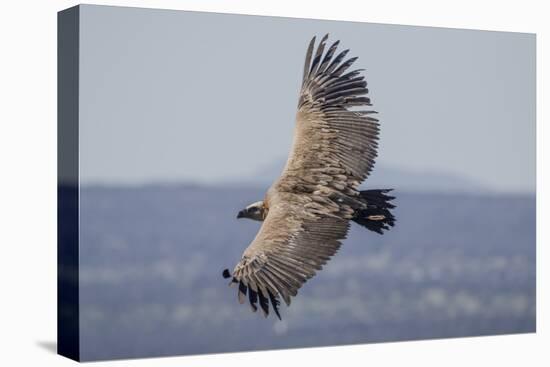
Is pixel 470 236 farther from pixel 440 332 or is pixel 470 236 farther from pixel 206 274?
pixel 206 274

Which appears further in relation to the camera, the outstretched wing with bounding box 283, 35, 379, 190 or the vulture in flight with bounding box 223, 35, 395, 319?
the outstretched wing with bounding box 283, 35, 379, 190

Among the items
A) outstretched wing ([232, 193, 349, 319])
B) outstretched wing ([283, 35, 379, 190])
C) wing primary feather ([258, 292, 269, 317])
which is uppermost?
outstretched wing ([283, 35, 379, 190])

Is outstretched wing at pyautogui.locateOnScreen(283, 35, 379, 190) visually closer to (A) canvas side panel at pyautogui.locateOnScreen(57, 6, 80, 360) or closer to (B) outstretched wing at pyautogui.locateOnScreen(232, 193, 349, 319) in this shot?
(B) outstretched wing at pyautogui.locateOnScreen(232, 193, 349, 319)

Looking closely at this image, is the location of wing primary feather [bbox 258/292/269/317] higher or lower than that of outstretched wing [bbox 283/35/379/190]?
lower

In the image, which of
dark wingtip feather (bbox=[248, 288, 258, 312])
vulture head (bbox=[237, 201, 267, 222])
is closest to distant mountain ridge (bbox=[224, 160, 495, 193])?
vulture head (bbox=[237, 201, 267, 222])

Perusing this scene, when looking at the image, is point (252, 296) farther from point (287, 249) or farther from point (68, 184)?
point (68, 184)

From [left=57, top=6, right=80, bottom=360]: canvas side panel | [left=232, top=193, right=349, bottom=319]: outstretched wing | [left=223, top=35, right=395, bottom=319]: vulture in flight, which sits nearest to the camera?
[left=57, top=6, right=80, bottom=360]: canvas side panel

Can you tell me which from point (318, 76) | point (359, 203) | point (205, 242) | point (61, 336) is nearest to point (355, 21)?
point (318, 76)
